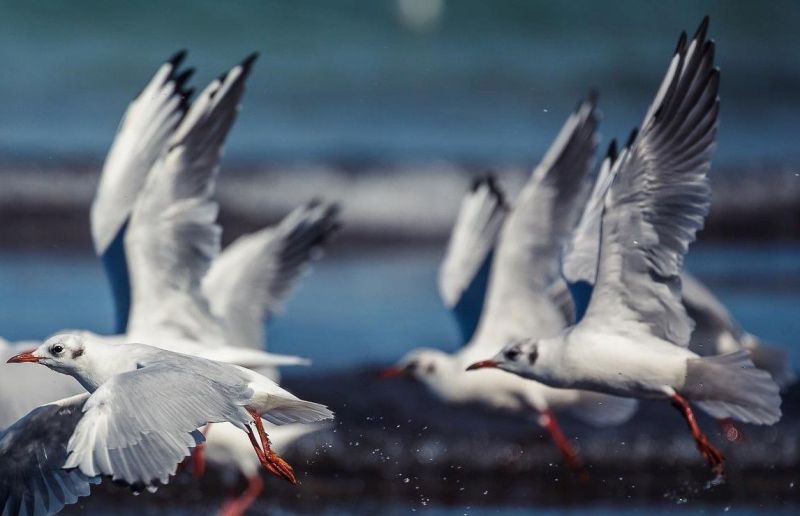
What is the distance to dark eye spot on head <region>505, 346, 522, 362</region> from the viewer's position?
18.0 ft

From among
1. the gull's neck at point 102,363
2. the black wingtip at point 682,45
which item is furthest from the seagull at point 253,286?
the black wingtip at point 682,45

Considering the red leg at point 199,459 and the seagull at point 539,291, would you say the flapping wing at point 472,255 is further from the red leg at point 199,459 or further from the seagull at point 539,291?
the red leg at point 199,459

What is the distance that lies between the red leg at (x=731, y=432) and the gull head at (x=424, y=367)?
140 centimetres

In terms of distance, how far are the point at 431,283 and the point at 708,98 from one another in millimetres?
7718

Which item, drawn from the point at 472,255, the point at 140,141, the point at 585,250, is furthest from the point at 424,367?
the point at 585,250

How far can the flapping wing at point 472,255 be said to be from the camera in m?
7.65

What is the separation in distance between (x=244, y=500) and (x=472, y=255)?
1.84m

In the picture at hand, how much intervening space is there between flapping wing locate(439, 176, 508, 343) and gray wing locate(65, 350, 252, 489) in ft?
11.9

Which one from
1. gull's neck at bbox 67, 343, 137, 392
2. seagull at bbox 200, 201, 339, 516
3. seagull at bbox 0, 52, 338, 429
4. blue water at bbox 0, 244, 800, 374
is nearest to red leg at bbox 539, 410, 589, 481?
seagull at bbox 200, 201, 339, 516

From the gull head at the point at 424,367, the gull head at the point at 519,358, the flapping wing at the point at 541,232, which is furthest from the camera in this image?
the gull head at the point at 424,367

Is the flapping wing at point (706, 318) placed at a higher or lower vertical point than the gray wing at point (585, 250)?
lower

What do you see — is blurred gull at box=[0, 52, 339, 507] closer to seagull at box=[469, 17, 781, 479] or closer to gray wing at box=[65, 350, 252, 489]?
seagull at box=[469, 17, 781, 479]

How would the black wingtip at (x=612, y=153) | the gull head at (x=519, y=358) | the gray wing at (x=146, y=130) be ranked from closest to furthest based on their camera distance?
the gull head at (x=519, y=358)
the black wingtip at (x=612, y=153)
the gray wing at (x=146, y=130)

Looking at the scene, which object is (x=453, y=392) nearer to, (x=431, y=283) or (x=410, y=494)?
Result: (x=410, y=494)
